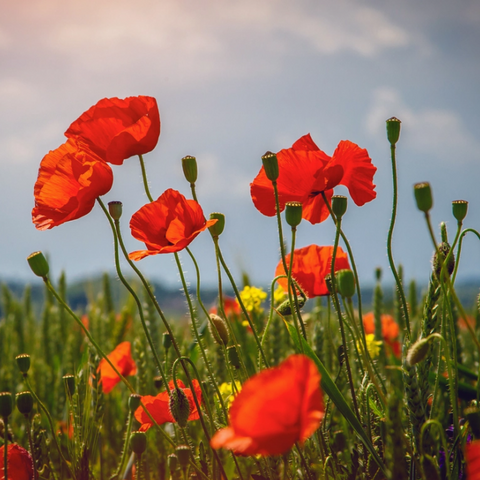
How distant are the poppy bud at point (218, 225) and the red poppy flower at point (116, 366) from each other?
Answer: 0.92 meters

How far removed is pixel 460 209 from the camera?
3.64 ft

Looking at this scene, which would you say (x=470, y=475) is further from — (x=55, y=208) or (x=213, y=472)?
(x=55, y=208)

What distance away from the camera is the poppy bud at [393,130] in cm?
117

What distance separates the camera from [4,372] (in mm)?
2814

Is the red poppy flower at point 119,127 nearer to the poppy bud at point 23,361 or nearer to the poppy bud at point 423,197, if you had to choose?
the poppy bud at point 23,361

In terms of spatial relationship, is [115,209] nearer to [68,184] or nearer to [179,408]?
[68,184]

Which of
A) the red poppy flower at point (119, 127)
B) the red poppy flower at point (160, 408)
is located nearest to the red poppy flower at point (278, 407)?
the red poppy flower at point (160, 408)

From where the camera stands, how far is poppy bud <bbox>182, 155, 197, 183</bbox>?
1.27 m

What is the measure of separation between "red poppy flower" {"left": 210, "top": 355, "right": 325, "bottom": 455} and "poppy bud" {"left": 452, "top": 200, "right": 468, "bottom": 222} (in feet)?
1.89

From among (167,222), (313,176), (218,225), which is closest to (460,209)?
(313,176)

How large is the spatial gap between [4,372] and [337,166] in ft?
7.41

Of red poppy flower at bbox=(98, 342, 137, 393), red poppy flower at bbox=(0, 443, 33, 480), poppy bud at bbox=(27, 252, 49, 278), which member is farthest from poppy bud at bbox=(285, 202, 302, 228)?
red poppy flower at bbox=(98, 342, 137, 393)

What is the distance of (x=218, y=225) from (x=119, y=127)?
1.09ft

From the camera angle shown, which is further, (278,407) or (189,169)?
(189,169)
